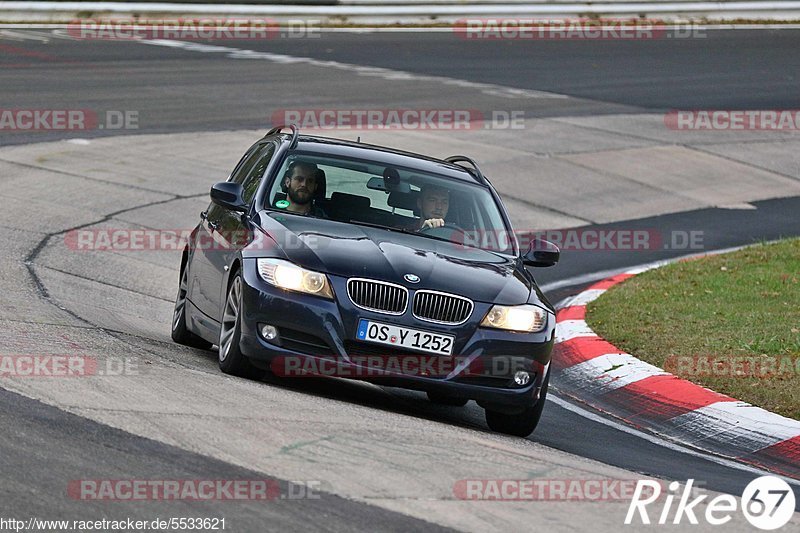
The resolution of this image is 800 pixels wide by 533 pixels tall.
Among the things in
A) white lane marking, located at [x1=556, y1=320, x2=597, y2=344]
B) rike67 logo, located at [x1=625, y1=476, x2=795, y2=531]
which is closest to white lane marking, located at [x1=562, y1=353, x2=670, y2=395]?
white lane marking, located at [x1=556, y1=320, x2=597, y2=344]

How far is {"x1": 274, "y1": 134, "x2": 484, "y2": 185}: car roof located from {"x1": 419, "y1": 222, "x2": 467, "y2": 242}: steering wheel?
0.54m

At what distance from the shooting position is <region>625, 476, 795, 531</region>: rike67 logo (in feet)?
20.5

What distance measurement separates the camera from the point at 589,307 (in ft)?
43.1

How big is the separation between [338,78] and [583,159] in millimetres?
6149

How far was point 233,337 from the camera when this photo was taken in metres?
8.36

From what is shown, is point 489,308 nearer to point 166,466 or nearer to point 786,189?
point 166,466

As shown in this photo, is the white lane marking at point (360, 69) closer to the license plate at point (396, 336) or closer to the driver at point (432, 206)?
the driver at point (432, 206)

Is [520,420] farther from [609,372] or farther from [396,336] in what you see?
[609,372]

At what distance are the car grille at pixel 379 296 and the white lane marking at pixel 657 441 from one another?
6.44ft

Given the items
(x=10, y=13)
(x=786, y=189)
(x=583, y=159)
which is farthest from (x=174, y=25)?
(x=786, y=189)

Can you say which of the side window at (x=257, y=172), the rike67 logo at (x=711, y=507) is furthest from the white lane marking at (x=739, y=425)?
the side window at (x=257, y=172)

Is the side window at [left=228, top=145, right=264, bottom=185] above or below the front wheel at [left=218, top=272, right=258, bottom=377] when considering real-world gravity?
above

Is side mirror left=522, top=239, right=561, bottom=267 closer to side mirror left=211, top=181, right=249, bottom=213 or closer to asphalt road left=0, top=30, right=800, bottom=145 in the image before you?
side mirror left=211, top=181, right=249, bottom=213

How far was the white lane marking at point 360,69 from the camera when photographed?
2622cm
